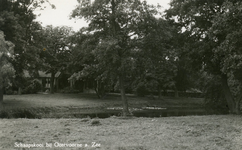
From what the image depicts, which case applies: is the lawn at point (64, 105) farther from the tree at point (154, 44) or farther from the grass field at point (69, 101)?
the tree at point (154, 44)

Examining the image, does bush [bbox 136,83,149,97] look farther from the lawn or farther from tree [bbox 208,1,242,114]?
tree [bbox 208,1,242,114]

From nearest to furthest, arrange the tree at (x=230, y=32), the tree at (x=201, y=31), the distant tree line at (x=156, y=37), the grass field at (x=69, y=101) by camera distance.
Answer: the tree at (x=230, y=32) < the distant tree line at (x=156, y=37) < the tree at (x=201, y=31) < the grass field at (x=69, y=101)

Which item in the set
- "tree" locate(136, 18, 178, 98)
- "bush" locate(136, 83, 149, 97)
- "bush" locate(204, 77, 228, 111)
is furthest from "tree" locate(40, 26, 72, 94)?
"tree" locate(136, 18, 178, 98)

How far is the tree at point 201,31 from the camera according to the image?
910 inches

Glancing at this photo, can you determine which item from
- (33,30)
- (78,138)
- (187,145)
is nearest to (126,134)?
(78,138)

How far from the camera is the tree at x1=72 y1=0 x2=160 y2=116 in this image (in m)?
22.3

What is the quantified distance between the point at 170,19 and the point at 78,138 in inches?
764

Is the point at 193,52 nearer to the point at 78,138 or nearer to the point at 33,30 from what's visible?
the point at 78,138

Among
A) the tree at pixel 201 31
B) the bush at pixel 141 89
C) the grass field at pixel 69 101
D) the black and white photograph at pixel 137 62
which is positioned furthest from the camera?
the bush at pixel 141 89

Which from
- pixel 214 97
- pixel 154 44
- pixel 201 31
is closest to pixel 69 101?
pixel 214 97

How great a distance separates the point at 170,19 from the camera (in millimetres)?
27250

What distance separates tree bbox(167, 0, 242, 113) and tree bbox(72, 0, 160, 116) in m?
3.52

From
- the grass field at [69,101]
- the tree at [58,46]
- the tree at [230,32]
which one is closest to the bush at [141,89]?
the grass field at [69,101]

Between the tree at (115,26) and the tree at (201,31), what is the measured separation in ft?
11.5
